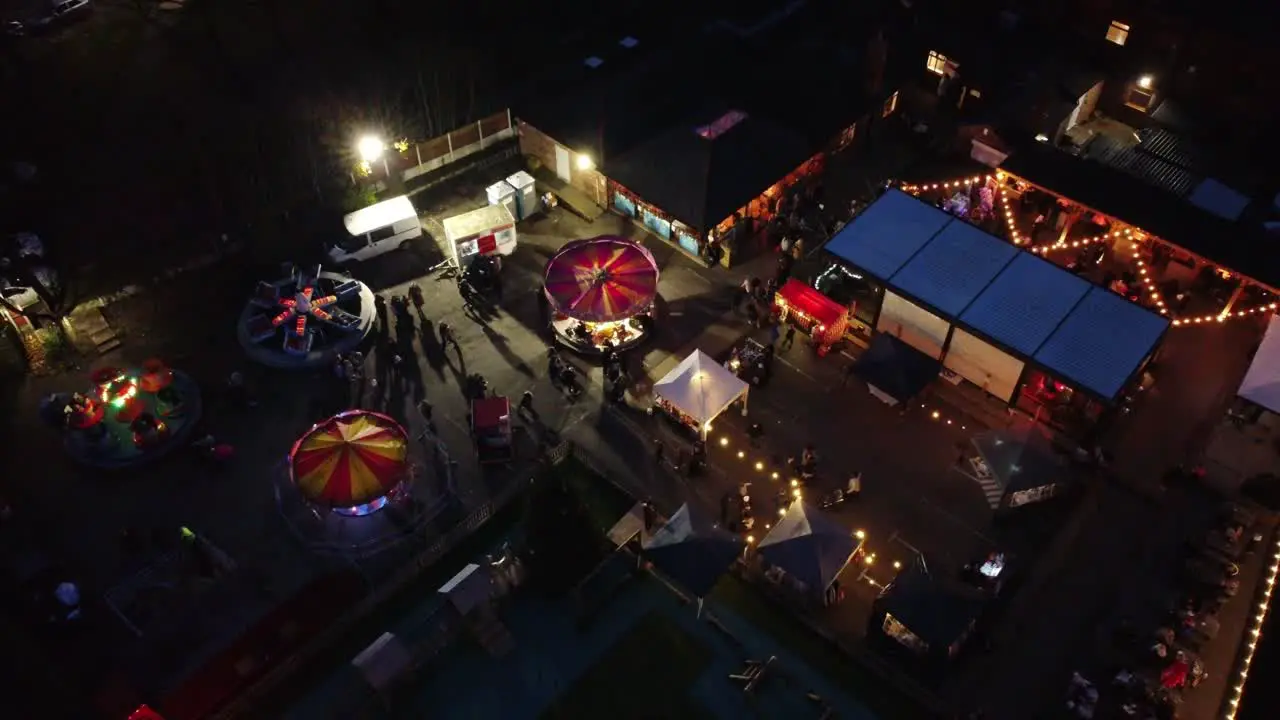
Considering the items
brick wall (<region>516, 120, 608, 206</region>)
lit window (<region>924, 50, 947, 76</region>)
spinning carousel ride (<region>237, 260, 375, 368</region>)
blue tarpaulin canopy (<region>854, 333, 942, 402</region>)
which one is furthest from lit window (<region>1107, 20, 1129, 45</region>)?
spinning carousel ride (<region>237, 260, 375, 368</region>)

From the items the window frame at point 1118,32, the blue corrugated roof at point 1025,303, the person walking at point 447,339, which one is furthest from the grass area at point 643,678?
the window frame at point 1118,32

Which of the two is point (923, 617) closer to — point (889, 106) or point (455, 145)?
point (889, 106)

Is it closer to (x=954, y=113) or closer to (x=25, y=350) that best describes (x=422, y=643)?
(x=25, y=350)

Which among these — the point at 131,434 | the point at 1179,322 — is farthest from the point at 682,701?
the point at 1179,322

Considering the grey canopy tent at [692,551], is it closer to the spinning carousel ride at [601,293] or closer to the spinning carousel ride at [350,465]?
the spinning carousel ride at [350,465]

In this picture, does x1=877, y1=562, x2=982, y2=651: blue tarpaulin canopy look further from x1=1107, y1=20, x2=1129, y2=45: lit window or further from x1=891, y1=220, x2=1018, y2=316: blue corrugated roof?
x1=1107, y1=20, x2=1129, y2=45: lit window

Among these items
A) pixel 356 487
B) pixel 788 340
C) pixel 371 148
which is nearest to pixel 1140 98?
pixel 788 340

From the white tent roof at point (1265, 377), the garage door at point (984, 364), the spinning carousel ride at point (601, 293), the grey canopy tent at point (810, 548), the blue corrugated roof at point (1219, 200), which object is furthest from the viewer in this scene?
the blue corrugated roof at point (1219, 200)
